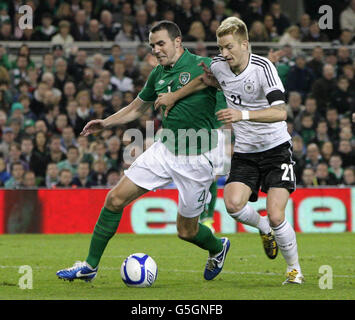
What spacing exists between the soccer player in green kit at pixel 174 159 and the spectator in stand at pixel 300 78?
8.99 metres

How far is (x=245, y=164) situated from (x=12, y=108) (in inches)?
340

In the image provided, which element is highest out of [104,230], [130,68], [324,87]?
[130,68]

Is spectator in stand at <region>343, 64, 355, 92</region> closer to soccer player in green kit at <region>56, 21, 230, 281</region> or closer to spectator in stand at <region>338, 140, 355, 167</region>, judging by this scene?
spectator in stand at <region>338, 140, 355, 167</region>

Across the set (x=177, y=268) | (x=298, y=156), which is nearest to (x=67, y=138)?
(x=298, y=156)

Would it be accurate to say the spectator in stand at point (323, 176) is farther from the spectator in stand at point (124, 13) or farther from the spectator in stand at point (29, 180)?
the spectator in stand at point (124, 13)

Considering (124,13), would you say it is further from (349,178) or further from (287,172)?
(287,172)

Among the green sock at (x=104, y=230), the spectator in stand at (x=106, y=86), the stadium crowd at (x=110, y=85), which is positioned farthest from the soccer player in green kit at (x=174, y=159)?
the spectator in stand at (x=106, y=86)

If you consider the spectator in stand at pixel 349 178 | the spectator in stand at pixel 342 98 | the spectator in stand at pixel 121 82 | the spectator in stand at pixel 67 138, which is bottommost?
the spectator in stand at pixel 349 178

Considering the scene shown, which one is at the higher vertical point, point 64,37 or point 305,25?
point 305,25

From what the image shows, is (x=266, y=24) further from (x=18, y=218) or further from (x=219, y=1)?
(x=18, y=218)

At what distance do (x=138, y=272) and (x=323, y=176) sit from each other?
8.07 meters

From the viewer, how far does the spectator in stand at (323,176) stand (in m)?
14.8

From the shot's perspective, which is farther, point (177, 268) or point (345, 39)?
point (345, 39)

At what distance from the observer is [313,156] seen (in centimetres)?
1518
